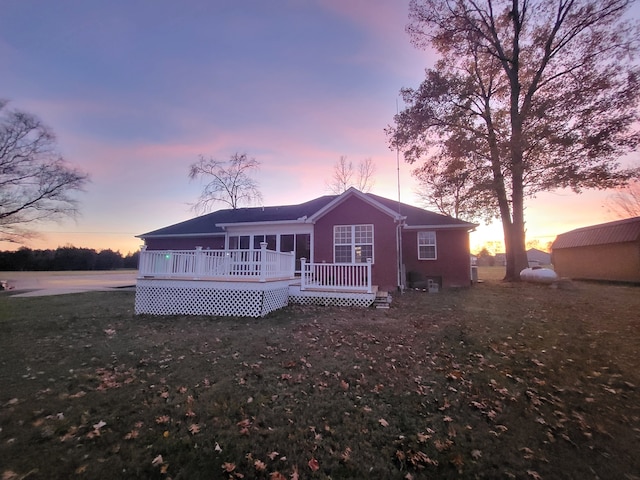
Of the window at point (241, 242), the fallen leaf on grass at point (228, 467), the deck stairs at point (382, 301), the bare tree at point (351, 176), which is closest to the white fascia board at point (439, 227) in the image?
the deck stairs at point (382, 301)

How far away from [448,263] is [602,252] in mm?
12962

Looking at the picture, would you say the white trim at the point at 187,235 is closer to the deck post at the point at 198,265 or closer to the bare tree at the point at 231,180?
the deck post at the point at 198,265

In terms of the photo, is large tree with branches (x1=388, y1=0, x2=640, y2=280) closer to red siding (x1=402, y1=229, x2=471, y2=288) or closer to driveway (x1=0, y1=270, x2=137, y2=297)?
red siding (x1=402, y1=229, x2=471, y2=288)

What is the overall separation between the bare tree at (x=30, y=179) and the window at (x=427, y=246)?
27847 mm

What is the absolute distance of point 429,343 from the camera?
21.1 feet

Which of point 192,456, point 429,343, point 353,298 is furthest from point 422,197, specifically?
point 192,456

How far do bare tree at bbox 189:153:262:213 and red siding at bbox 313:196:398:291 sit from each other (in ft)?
57.2

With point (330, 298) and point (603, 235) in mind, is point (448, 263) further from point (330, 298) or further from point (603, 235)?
point (603, 235)

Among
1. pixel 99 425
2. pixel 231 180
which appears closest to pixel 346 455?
pixel 99 425

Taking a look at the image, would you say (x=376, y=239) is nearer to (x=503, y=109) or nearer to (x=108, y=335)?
(x=108, y=335)

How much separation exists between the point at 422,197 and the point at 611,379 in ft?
93.3

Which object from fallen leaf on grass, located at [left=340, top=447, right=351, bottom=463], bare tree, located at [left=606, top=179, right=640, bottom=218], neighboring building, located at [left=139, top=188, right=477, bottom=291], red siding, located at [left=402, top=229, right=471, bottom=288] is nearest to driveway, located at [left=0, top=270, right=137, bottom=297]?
neighboring building, located at [left=139, top=188, right=477, bottom=291]

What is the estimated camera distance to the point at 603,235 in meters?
20.4

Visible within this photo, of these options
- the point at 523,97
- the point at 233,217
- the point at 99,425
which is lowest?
the point at 99,425
